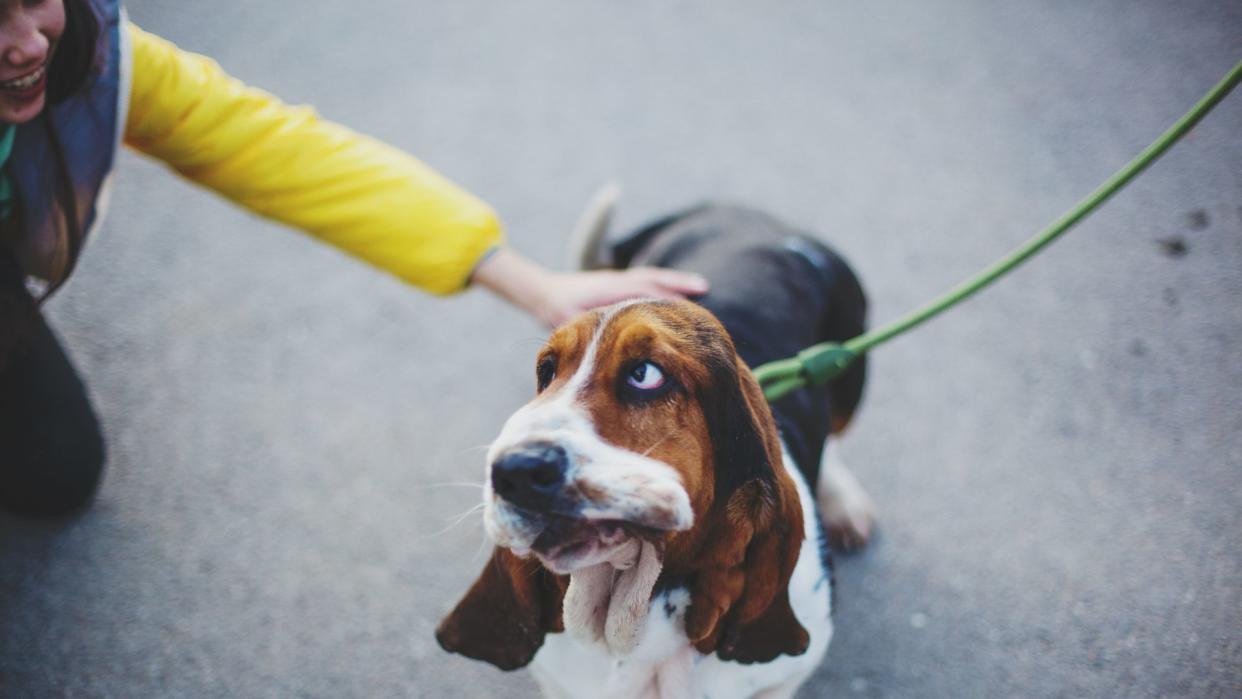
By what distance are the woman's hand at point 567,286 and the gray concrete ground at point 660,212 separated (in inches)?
10.6

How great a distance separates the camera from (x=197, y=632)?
251 centimetres

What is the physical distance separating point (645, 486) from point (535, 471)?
163 millimetres

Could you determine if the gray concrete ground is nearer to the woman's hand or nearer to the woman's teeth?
the woman's hand

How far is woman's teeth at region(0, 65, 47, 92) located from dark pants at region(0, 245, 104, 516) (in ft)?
2.58

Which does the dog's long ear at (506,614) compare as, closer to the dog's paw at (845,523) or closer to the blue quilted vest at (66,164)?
the dog's paw at (845,523)

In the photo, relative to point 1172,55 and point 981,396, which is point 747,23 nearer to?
point 1172,55

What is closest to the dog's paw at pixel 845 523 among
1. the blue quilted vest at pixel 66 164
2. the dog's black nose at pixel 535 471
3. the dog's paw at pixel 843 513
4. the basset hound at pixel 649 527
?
the dog's paw at pixel 843 513

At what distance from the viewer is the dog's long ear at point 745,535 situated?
1.44 meters

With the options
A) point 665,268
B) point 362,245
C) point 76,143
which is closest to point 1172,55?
point 665,268

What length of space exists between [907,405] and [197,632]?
93.8 inches

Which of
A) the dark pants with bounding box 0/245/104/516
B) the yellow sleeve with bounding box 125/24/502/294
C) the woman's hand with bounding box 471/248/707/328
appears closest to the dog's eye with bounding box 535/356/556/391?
the woman's hand with bounding box 471/248/707/328

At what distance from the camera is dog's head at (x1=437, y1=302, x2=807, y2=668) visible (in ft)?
4.05

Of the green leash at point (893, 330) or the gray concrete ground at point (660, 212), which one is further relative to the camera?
the gray concrete ground at point (660, 212)

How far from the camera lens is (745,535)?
1451 millimetres
